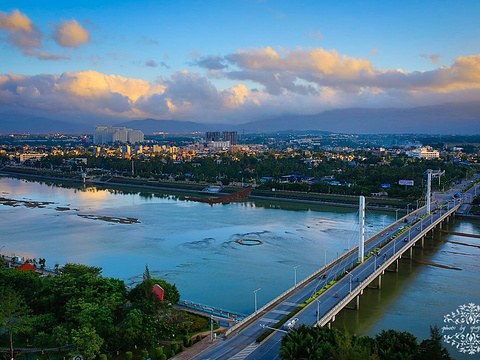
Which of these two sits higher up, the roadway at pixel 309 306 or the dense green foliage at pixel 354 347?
the dense green foliage at pixel 354 347

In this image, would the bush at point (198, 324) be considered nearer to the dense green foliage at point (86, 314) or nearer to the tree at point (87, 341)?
the dense green foliage at point (86, 314)

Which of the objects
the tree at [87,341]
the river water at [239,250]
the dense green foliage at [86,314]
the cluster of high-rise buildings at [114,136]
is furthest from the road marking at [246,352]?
the cluster of high-rise buildings at [114,136]

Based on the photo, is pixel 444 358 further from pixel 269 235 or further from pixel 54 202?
pixel 54 202

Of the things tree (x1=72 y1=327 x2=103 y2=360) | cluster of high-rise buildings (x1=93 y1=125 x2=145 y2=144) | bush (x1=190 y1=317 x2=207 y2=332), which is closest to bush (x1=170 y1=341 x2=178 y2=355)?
bush (x1=190 y1=317 x2=207 y2=332)

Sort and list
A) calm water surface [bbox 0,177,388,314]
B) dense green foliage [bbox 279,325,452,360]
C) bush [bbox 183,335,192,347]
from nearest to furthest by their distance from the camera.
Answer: dense green foliage [bbox 279,325,452,360], bush [bbox 183,335,192,347], calm water surface [bbox 0,177,388,314]

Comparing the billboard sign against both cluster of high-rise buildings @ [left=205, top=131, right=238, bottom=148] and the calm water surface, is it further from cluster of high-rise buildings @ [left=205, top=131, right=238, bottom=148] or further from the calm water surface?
cluster of high-rise buildings @ [left=205, top=131, right=238, bottom=148]

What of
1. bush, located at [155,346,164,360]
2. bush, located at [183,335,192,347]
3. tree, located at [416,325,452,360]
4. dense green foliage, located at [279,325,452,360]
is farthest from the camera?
bush, located at [183,335,192,347]

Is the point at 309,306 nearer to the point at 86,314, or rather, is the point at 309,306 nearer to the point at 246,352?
the point at 246,352
